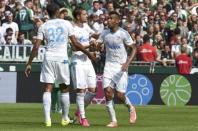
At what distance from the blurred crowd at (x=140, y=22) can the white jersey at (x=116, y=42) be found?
11.7m

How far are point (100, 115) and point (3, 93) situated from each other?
7.40 meters

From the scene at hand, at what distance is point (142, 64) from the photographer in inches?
1224

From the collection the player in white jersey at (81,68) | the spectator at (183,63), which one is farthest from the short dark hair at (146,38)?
the player in white jersey at (81,68)

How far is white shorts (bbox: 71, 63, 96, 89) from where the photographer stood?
1895cm

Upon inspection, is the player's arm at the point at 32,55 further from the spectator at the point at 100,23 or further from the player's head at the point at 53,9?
the spectator at the point at 100,23

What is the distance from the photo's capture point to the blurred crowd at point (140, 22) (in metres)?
31.2

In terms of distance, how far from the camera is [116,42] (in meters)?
18.8

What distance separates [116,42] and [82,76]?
108 centimetres

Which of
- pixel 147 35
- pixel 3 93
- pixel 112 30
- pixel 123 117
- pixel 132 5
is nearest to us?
pixel 112 30

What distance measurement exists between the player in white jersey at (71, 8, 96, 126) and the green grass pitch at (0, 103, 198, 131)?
59cm

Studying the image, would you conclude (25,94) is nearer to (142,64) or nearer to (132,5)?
(142,64)

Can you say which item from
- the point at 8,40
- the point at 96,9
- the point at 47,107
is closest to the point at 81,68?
the point at 47,107

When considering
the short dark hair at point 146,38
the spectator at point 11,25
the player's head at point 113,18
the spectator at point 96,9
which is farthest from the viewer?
the spectator at point 96,9

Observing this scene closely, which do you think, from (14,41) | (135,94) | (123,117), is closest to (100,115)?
(123,117)
